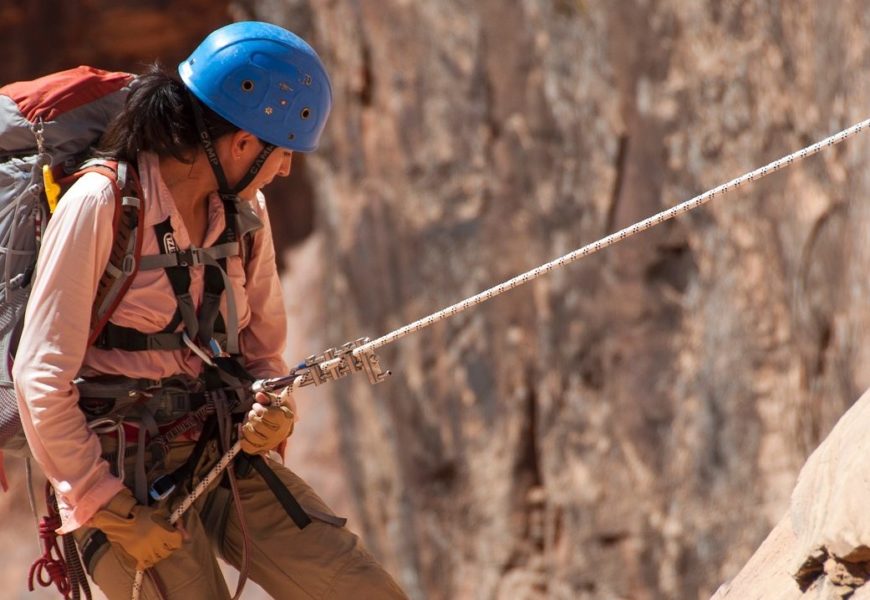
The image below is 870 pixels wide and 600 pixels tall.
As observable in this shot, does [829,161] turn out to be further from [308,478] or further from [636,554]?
[308,478]

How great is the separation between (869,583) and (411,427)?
496cm

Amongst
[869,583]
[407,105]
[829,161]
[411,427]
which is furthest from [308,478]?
[869,583]

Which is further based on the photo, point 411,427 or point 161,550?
point 411,427

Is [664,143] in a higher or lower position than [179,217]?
higher

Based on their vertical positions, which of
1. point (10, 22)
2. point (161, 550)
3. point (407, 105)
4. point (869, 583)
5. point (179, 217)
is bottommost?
point (869, 583)

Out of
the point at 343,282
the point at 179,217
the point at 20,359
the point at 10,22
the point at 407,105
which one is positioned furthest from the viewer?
the point at 10,22

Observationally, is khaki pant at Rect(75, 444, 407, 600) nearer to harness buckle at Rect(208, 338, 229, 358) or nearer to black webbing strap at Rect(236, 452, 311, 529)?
black webbing strap at Rect(236, 452, 311, 529)

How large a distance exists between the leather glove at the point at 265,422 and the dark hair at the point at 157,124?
499 mm

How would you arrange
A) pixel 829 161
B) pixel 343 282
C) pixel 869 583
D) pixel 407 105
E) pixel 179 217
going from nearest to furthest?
pixel 869 583, pixel 179 217, pixel 829 161, pixel 407 105, pixel 343 282

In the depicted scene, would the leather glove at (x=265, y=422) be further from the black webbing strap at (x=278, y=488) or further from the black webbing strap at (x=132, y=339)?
the black webbing strap at (x=132, y=339)

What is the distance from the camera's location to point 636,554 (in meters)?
5.93

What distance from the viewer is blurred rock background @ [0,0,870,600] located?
502 cm

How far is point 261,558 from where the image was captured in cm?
245

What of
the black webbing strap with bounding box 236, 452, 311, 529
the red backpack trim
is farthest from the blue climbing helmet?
the black webbing strap with bounding box 236, 452, 311, 529
